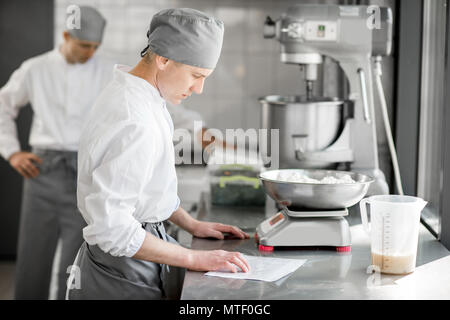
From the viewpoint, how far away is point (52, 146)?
305 cm

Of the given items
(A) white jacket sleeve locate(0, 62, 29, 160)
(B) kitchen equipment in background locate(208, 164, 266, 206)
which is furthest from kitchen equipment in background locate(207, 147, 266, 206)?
(A) white jacket sleeve locate(0, 62, 29, 160)

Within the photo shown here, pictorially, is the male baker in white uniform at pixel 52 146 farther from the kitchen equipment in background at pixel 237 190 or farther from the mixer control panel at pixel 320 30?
the mixer control panel at pixel 320 30

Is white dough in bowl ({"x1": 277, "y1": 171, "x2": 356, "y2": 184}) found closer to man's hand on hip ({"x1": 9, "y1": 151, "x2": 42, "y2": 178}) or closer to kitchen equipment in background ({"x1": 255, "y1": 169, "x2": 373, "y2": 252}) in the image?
kitchen equipment in background ({"x1": 255, "y1": 169, "x2": 373, "y2": 252})

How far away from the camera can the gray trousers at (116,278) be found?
63.7 inches

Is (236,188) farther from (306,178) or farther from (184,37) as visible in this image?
(184,37)

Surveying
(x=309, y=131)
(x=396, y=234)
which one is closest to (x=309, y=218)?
(x=396, y=234)

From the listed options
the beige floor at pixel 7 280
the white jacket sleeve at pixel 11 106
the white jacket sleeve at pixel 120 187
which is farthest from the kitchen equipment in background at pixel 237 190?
the beige floor at pixel 7 280

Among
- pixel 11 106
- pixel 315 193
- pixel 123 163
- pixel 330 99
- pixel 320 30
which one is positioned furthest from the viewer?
pixel 11 106

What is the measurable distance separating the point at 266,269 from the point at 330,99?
955 millimetres
